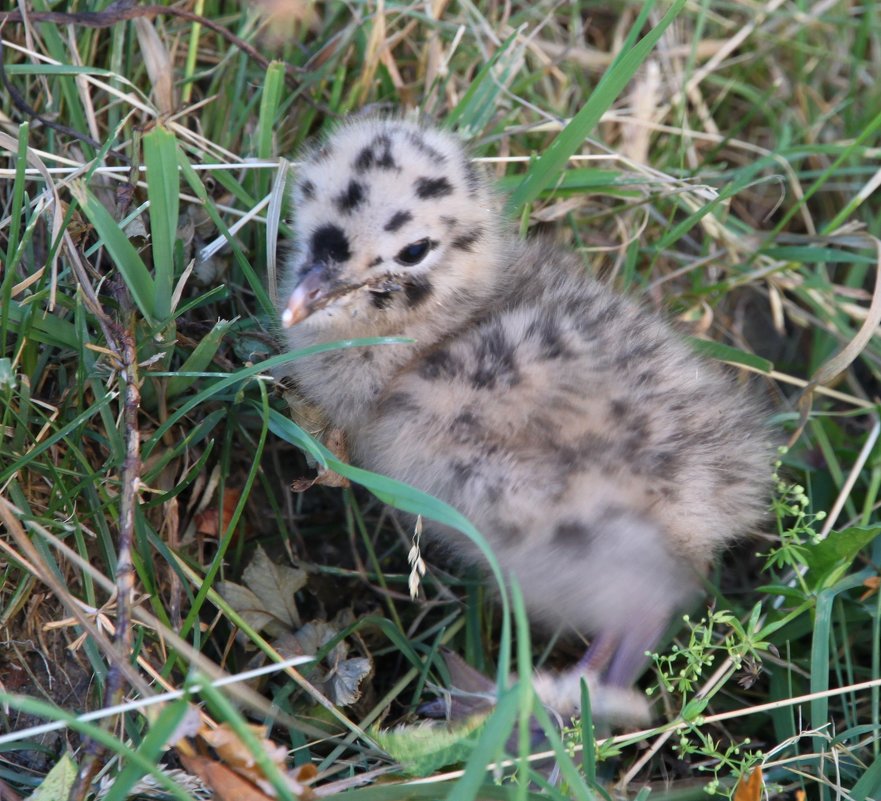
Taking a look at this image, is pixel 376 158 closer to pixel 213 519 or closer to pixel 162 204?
pixel 162 204

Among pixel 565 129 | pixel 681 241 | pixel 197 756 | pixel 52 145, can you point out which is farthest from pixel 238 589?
pixel 681 241

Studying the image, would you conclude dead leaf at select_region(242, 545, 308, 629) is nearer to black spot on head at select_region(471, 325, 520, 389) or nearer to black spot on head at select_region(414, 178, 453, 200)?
black spot on head at select_region(471, 325, 520, 389)

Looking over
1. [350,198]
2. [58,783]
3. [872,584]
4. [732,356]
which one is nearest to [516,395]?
[350,198]

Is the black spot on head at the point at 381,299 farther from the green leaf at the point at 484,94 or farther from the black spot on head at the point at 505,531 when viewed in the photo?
the green leaf at the point at 484,94

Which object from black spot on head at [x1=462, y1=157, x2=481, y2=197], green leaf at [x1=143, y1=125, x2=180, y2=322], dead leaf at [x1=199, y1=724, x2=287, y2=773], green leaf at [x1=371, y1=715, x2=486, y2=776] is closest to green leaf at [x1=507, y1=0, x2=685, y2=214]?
black spot on head at [x1=462, y1=157, x2=481, y2=197]

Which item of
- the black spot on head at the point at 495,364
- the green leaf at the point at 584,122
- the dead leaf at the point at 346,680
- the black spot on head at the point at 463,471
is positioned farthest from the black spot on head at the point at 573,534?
the green leaf at the point at 584,122

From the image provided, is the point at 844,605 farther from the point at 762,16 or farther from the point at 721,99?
the point at 762,16
